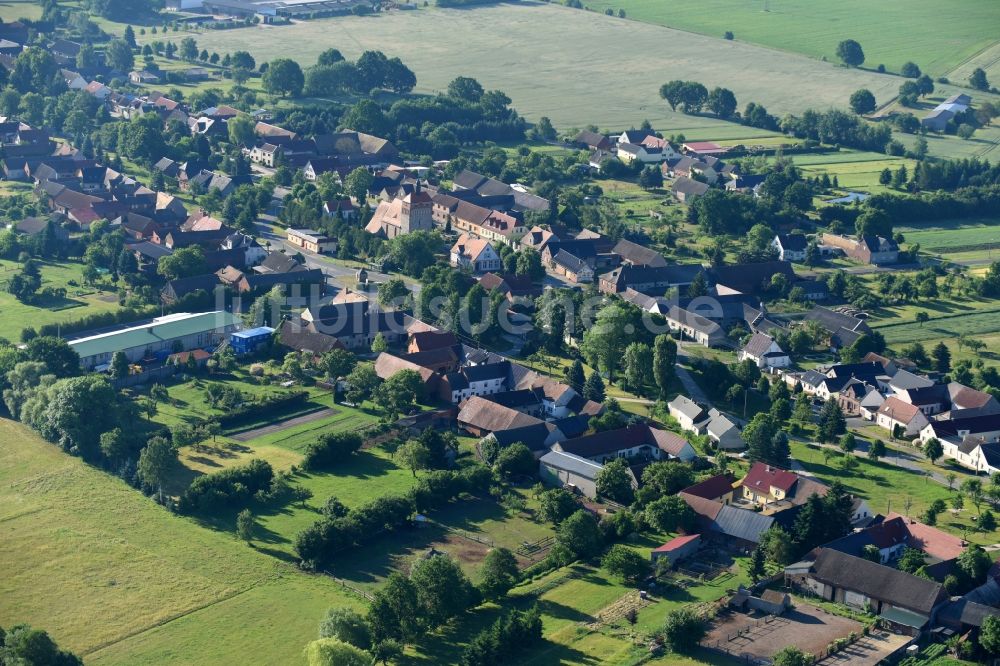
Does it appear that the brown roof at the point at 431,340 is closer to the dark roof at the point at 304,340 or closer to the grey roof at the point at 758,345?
the dark roof at the point at 304,340

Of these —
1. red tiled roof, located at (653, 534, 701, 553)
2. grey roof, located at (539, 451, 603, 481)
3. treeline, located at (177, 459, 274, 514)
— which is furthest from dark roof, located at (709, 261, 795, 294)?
treeline, located at (177, 459, 274, 514)

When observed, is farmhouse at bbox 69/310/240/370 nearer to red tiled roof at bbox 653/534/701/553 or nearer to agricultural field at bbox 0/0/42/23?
red tiled roof at bbox 653/534/701/553

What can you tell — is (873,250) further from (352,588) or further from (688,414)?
(352,588)

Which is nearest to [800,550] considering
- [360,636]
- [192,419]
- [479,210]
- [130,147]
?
[360,636]

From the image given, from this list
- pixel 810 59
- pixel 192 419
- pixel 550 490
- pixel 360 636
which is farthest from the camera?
pixel 810 59

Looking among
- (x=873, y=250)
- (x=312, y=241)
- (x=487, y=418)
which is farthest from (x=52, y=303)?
(x=873, y=250)

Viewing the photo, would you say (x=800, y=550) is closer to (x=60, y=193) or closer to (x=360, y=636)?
Answer: (x=360, y=636)
